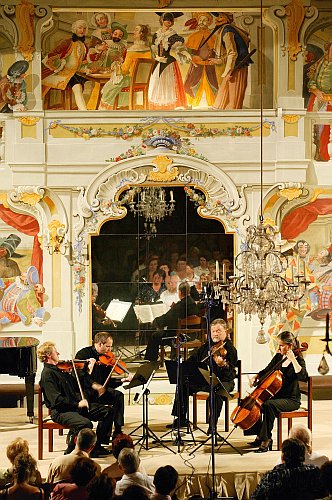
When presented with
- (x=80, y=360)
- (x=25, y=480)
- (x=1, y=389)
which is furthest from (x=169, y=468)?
(x=1, y=389)

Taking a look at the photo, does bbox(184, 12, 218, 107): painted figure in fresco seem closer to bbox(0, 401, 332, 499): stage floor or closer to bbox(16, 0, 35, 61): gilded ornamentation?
bbox(16, 0, 35, 61): gilded ornamentation

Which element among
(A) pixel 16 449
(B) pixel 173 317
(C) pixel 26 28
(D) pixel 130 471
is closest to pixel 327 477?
(D) pixel 130 471

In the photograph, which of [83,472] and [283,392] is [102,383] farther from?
[83,472]

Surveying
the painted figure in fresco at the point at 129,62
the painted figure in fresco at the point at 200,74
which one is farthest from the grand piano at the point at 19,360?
the painted figure in fresco at the point at 200,74

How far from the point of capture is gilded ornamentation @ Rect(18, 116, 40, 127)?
14.2 metres

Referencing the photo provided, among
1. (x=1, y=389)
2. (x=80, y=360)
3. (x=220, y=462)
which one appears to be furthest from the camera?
(x=1, y=389)

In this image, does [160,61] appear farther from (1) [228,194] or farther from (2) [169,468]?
(2) [169,468]

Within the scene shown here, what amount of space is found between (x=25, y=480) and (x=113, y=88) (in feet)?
25.5

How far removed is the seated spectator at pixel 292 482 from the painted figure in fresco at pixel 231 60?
7471 mm

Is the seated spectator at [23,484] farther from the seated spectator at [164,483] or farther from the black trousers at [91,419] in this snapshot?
the black trousers at [91,419]

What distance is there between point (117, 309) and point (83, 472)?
22.1 ft

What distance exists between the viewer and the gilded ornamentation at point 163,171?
14.4 meters

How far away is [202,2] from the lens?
47.0 ft

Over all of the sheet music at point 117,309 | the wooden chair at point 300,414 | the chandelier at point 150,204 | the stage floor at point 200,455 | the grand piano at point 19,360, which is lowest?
the stage floor at point 200,455
